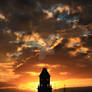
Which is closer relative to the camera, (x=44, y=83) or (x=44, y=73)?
(x=44, y=83)

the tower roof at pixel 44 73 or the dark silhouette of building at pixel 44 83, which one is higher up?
the tower roof at pixel 44 73

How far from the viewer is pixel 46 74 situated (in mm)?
48781

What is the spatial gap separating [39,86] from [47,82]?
227 centimetres

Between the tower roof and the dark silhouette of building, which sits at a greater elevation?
the tower roof

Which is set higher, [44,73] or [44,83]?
[44,73]

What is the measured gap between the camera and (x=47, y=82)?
48.4 m

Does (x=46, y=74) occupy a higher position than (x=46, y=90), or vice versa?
(x=46, y=74)

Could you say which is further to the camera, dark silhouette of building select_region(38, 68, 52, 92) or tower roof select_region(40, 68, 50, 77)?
tower roof select_region(40, 68, 50, 77)

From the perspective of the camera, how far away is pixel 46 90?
160ft

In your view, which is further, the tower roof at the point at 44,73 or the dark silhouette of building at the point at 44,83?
the tower roof at the point at 44,73

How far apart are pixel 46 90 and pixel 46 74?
3.95 meters

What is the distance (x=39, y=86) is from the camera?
4878 cm
